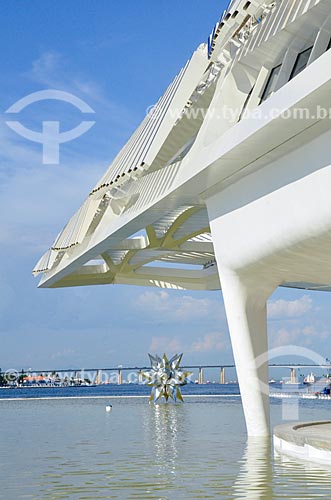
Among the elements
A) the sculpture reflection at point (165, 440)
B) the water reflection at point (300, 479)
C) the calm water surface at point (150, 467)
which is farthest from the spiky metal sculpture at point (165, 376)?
the water reflection at point (300, 479)

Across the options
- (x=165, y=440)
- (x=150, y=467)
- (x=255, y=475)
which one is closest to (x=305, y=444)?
(x=255, y=475)

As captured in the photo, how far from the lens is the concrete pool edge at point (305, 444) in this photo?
1282 centimetres

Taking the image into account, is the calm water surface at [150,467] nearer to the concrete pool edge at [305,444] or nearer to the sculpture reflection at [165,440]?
the sculpture reflection at [165,440]

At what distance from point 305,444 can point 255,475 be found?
2213 mm

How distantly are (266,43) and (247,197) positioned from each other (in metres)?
2.99

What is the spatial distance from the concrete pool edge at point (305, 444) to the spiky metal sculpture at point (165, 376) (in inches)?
917

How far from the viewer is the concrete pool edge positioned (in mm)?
12822

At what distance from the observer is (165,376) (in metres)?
39.4

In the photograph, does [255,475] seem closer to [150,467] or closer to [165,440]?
[150,467]

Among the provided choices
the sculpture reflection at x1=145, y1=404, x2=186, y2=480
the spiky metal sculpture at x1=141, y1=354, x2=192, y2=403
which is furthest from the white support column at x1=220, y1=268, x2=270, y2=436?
the spiky metal sculpture at x1=141, y1=354, x2=192, y2=403

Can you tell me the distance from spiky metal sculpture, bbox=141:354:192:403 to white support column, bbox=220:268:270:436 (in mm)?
21191

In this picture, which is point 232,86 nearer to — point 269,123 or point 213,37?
point 213,37

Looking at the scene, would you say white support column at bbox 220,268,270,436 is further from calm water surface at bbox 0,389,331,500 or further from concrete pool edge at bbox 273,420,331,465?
concrete pool edge at bbox 273,420,331,465

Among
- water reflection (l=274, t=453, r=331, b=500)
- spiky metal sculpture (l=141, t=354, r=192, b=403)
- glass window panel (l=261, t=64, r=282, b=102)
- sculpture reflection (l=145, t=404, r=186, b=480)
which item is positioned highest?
glass window panel (l=261, t=64, r=282, b=102)
